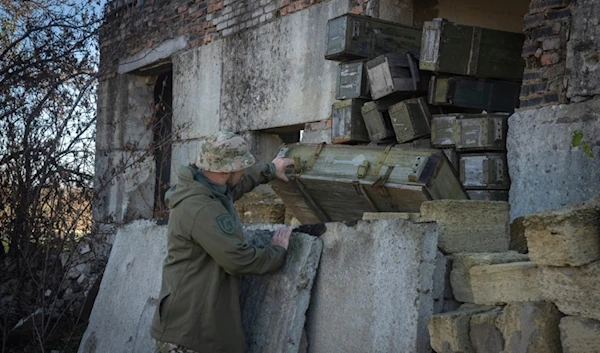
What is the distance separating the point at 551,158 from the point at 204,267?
115 inches

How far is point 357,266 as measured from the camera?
12.5 feet

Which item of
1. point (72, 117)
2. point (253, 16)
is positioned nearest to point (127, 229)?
point (72, 117)

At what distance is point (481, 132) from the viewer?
239 inches

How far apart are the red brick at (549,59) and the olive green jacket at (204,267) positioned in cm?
274

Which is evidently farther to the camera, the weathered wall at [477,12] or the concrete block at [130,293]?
the weathered wall at [477,12]

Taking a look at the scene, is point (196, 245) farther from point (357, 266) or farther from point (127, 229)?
point (127, 229)

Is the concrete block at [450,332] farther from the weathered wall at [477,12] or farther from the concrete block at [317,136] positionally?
the weathered wall at [477,12]

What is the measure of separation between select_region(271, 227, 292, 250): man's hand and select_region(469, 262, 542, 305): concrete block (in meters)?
0.98

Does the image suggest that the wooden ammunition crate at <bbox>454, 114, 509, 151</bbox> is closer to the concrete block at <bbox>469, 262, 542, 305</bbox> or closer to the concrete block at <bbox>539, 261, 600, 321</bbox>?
the concrete block at <bbox>469, 262, 542, 305</bbox>

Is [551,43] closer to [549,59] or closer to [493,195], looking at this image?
[549,59]

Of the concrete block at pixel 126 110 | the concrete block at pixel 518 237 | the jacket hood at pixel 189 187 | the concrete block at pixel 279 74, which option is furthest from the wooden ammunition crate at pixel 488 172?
the concrete block at pixel 126 110

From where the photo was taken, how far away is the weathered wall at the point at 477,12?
7816mm

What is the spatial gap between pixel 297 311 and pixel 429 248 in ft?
2.67

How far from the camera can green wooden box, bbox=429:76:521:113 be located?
658cm
